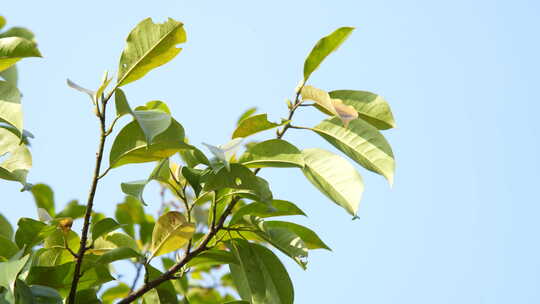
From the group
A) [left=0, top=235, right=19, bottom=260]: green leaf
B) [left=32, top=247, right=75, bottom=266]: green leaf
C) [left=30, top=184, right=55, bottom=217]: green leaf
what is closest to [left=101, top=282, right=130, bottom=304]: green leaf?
[left=30, top=184, right=55, bottom=217]: green leaf

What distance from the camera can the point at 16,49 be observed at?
1.24m

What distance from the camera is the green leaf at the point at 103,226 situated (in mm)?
1344

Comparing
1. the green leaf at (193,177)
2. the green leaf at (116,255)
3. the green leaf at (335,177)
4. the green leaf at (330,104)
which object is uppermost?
the green leaf at (330,104)

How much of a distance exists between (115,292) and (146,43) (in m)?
1.06

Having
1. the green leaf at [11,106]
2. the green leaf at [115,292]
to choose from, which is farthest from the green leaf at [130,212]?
the green leaf at [11,106]

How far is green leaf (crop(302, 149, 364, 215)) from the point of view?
1240 mm

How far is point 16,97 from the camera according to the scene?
47.9 inches

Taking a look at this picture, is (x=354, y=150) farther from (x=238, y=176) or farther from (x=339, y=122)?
(x=238, y=176)

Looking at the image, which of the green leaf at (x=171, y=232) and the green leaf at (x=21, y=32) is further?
the green leaf at (x=21, y=32)

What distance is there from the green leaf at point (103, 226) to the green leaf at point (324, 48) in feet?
1.63

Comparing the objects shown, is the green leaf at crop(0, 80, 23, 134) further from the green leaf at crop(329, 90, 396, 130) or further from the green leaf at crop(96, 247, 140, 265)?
the green leaf at crop(329, 90, 396, 130)

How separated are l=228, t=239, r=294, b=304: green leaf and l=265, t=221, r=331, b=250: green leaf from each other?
8 centimetres

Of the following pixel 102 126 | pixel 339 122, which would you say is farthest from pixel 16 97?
pixel 339 122

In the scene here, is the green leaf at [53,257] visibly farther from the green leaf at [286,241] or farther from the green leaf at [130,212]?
the green leaf at [130,212]
